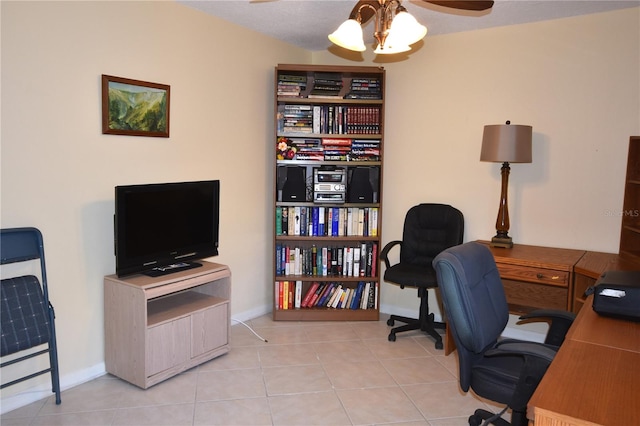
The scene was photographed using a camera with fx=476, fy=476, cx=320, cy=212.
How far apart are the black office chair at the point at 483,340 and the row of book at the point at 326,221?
77.7 inches

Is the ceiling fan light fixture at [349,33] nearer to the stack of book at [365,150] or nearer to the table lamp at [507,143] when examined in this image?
the table lamp at [507,143]

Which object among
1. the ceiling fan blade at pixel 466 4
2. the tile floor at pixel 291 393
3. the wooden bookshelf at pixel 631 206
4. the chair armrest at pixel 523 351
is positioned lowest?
the tile floor at pixel 291 393

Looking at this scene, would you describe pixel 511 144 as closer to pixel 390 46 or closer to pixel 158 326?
pixel 390 46

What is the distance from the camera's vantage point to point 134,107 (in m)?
3.11

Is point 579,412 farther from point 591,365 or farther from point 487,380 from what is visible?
point 487,380

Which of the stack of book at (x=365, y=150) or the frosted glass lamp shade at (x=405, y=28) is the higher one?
the frosted glass lamp shade at (x=405, y=28)

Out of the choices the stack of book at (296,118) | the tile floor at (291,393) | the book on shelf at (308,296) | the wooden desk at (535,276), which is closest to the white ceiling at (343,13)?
A: the stack of book at (296,118)

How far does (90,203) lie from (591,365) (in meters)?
2.73

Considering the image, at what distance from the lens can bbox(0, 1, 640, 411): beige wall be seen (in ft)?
8.74

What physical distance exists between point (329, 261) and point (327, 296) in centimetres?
32

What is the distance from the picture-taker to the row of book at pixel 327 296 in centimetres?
421

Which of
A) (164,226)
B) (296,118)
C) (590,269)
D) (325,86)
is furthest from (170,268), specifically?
(590,269)

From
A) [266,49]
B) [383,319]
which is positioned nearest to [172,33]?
[266,49]

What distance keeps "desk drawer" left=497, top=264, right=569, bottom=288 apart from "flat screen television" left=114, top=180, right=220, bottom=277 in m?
2.12
